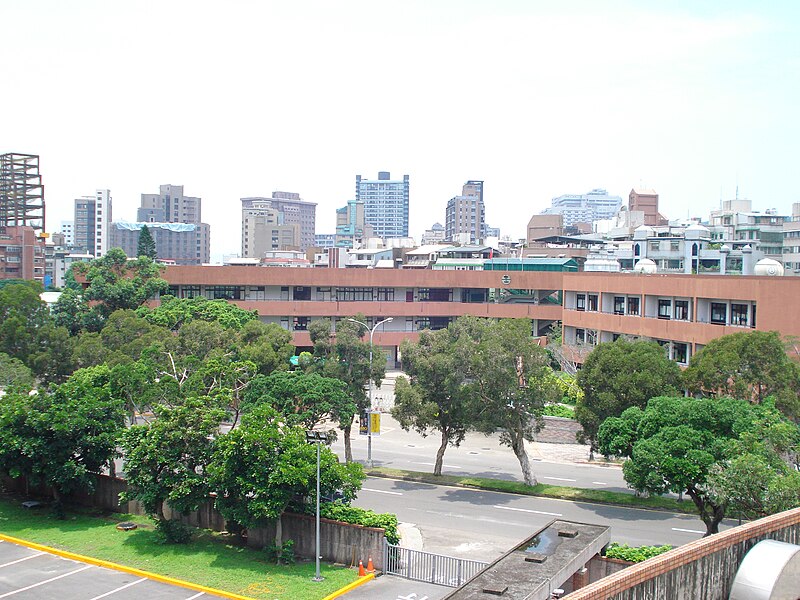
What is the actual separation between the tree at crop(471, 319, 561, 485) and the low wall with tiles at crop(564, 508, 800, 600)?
17736 millimetres

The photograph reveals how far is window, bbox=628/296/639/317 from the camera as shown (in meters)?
56.0

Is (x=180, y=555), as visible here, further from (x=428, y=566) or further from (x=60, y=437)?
(x=428, y=566)

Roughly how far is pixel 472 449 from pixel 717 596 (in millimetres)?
Answer: 32492

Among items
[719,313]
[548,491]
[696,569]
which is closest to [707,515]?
[548,491]

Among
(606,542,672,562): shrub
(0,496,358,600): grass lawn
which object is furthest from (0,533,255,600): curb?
(606,542,672,562): shrub

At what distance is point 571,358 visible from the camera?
59.9 meters

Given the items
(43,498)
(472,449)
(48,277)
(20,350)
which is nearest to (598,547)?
(43,498)

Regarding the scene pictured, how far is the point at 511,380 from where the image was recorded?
34.7m

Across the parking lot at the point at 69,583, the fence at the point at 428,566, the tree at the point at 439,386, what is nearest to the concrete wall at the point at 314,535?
the fence at the point at 428,566

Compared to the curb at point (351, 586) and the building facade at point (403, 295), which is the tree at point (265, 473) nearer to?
the curb at point (351, 586)

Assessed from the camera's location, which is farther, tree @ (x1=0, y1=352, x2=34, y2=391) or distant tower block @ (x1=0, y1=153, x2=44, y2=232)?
distant tower block @ (x1=0, y1=153, x2=44, y2=232)

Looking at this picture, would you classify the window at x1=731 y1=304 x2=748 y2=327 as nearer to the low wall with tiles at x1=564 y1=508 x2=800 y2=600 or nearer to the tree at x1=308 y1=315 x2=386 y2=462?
the tree at x1=308 y1=315 x2=386 y2=462

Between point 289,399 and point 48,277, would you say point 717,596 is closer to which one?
point 289,399

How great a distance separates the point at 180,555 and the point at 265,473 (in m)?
4.51
